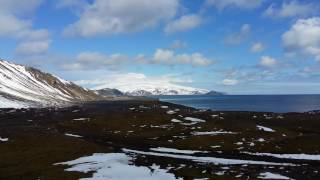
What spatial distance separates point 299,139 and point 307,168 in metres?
28.7

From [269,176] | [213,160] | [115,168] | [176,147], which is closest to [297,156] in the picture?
[213,160]

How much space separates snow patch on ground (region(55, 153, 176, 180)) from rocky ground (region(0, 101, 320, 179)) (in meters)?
0.76

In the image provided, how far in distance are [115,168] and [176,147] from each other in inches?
941

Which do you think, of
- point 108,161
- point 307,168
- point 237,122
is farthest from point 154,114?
point 307,168

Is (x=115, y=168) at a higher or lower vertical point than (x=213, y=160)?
lower

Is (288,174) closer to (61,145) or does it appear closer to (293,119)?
(61,145)

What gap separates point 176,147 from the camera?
263 feet

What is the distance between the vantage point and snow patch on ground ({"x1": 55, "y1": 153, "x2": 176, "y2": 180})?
172 ft

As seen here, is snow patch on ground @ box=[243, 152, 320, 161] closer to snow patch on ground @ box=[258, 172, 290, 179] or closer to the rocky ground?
the rocky ground

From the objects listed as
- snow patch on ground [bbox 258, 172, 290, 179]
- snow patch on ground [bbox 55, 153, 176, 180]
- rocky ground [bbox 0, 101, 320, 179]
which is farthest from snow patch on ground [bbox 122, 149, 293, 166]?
snow patch on ground [bbox 258, 172, 290, 179]

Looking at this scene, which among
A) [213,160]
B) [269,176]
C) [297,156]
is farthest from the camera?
[297,156]

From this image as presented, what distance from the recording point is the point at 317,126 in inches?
4434

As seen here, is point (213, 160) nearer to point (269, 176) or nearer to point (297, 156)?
point (297, 156)

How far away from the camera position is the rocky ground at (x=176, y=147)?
5559cm
